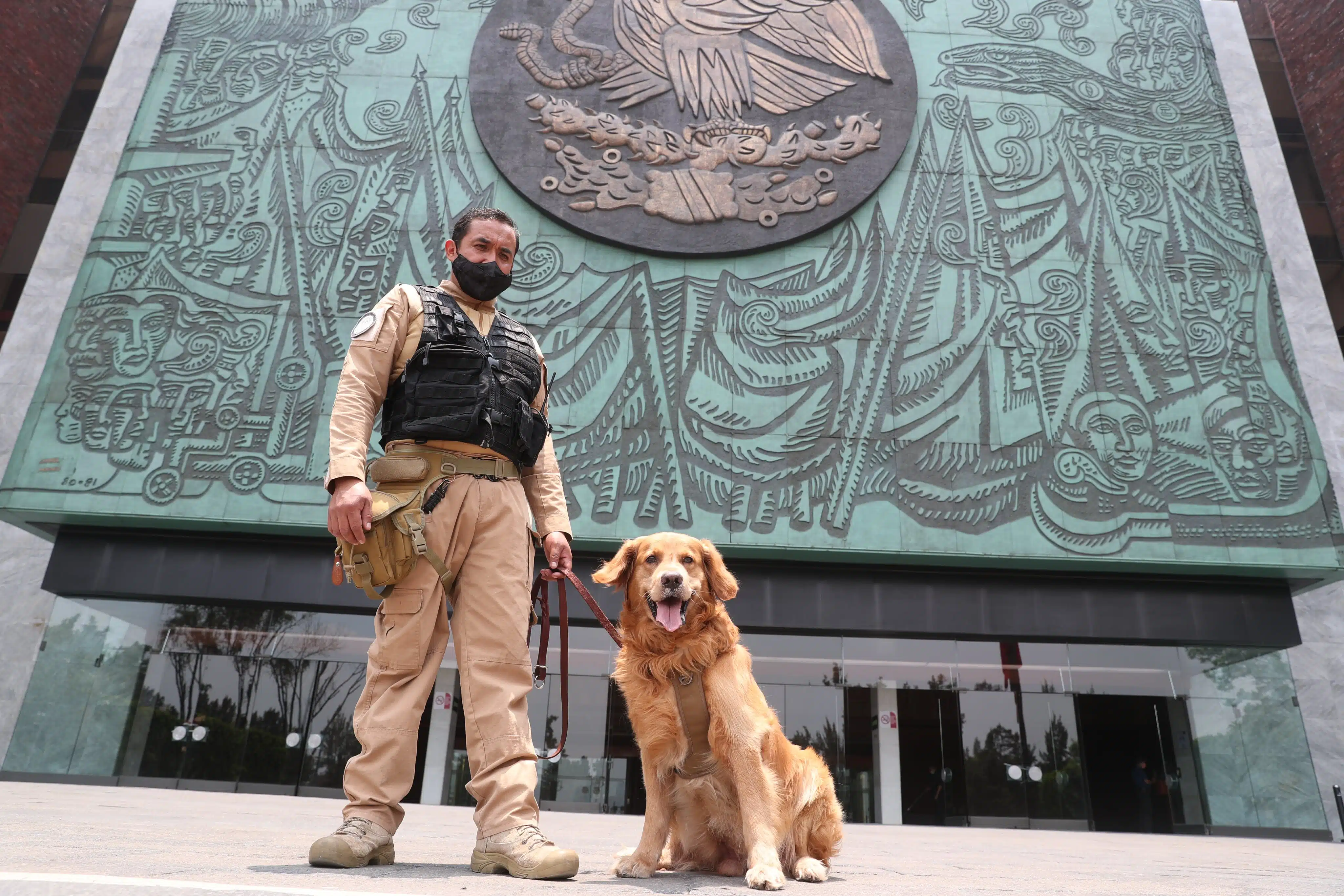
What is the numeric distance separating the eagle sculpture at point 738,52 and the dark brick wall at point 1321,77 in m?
8.83

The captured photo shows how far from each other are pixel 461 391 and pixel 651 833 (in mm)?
1853

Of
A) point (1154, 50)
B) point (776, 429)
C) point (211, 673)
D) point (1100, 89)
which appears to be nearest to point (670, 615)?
point (776, 429)

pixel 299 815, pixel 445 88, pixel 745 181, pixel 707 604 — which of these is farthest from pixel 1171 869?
pixel 445 88

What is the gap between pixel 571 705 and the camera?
1238 centimetres

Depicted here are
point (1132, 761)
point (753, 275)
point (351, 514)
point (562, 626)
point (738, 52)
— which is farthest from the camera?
point (738, 52)

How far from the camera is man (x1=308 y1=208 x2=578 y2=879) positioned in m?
2.88

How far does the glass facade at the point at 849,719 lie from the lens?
12086mm

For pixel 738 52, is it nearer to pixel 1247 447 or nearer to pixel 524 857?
pixel 1247 447

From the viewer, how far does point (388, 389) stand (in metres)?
3.34

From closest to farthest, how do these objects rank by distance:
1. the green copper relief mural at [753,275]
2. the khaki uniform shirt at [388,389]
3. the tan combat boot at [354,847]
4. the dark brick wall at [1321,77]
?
the tan combat boot at [354,847], the khaki uniform shirt at [388,389], the green copper relief mural at [753,275], the dark brick wall at [1321,77]

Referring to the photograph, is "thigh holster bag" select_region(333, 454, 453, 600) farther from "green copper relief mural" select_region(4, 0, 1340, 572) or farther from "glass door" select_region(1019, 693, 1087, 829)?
"glass door" select_region(1019, 693, 1087, 829)

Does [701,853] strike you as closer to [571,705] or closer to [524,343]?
[524,343]

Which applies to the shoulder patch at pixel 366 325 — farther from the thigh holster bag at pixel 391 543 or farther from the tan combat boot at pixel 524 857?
the tan combat boot at pixel 524 857

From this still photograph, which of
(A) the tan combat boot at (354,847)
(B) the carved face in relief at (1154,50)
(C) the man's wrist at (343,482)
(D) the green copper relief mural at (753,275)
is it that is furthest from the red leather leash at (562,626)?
(B) the carved face in relief at (1154,50)
